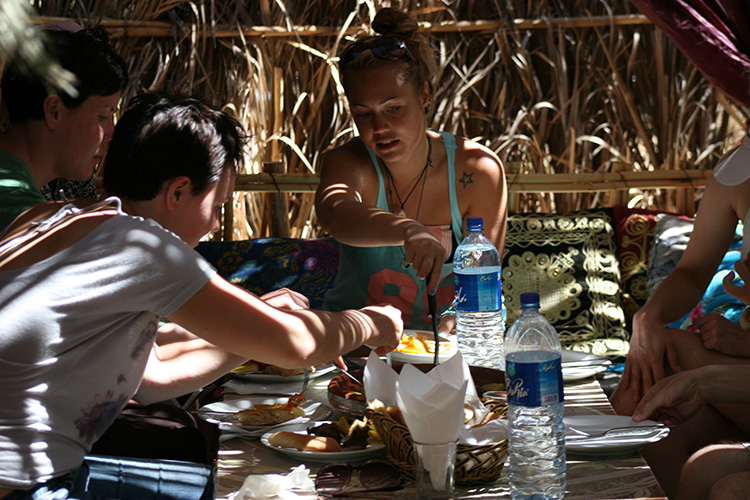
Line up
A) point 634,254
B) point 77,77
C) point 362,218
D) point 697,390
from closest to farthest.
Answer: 1. point 697,390
2. point 77,77
3. point 362,218
4. point 634,254

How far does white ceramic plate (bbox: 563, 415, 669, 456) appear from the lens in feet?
4.02

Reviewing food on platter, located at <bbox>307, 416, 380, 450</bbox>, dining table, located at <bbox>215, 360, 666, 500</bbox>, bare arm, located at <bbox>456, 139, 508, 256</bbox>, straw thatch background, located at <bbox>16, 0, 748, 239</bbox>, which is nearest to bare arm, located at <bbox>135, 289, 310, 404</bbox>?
dining table, located at <bbox>215, 360, 666, 500</bbox>

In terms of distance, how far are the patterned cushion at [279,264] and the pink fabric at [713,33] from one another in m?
1.67

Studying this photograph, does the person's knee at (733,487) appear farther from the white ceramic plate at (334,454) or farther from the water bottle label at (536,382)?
the white ceramic plate at (334,454)

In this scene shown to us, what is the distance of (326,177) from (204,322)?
133cm

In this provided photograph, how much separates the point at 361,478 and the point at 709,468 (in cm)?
76

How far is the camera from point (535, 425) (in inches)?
44.9

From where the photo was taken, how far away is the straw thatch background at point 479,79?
3844 mm

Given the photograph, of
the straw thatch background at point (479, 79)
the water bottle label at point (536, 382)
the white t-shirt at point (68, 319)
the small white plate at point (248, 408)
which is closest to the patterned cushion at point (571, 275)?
the straw thatch background at point (479, 79)

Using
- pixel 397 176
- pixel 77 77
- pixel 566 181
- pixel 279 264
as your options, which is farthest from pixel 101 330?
pixel 566 181

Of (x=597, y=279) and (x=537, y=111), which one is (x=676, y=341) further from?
(x=537, y=111)

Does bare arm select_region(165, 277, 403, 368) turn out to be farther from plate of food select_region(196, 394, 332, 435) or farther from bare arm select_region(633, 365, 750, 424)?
bare arm select_region(633, 365, 750, 424)

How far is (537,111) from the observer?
13.0 feet

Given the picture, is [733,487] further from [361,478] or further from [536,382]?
[361,478]
